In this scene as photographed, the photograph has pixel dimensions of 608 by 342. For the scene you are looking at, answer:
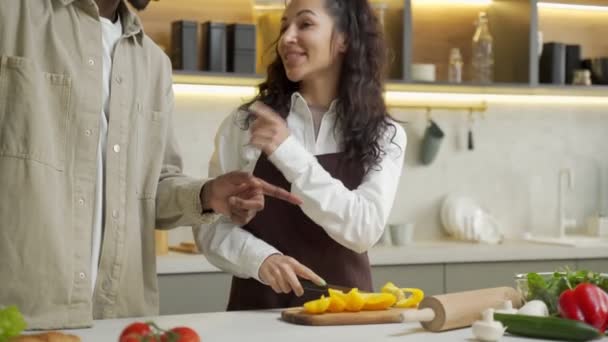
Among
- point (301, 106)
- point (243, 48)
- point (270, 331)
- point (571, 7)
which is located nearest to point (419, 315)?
point (270, 331)

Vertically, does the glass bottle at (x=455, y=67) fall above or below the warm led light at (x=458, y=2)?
below

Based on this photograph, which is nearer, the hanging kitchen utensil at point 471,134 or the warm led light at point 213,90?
the warm led light at point 213,90

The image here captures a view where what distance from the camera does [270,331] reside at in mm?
2135

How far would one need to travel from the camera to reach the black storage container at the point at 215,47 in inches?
169


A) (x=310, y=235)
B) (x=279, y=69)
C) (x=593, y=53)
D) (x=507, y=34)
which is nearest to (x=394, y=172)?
(x=310, y=235)

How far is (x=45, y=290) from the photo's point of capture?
84.7 inches

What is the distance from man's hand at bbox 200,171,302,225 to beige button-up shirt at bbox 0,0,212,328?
0.05m

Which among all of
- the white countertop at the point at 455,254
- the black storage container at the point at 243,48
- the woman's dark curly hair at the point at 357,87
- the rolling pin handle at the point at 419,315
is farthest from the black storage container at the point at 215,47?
the rolling pin handle at the point at 419,315

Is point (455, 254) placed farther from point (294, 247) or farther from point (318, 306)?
point (318, 306)

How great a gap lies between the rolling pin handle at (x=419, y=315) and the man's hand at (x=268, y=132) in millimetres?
633

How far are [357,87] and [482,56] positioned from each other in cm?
213

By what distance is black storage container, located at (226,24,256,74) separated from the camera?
14.1ft

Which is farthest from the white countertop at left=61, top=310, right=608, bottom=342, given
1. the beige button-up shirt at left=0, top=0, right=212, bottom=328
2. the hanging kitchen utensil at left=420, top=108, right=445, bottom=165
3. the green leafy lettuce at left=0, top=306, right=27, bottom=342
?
the hanging kitchen utensil at left=420, top=108, right=445, bottom=165

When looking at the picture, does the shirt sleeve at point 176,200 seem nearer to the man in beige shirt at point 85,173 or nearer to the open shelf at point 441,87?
the man in beige shirt at point 85,173
